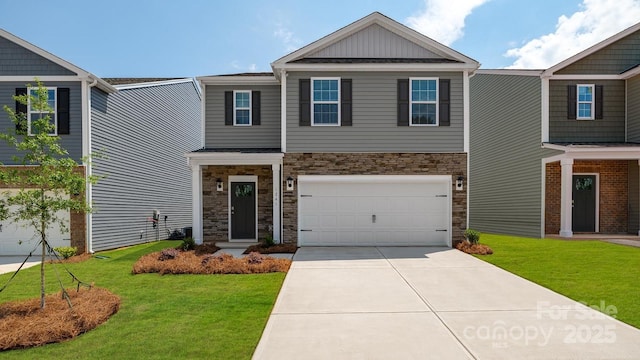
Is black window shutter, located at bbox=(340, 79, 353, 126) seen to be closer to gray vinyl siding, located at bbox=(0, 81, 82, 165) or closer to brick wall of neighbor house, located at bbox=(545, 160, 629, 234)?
gray vinyl siding, located at bbox=(0, 81, 82, 165)

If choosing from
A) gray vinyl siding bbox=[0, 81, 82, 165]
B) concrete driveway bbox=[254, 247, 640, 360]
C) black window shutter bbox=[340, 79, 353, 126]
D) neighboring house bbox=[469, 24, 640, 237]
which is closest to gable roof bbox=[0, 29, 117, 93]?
gray vinyl siding bbox=[0, 81, 82, 165]

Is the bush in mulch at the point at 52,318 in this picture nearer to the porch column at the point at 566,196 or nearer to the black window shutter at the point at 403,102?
the black window shutter at the point at 403,102

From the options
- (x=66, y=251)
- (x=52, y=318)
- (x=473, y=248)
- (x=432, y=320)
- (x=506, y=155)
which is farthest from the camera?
(x=506, y=155)

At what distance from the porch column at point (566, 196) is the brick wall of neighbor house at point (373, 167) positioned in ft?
14.2

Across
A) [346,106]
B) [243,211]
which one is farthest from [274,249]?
[346,106]

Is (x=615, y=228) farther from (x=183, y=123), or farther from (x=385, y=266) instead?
(x=183, y=123)

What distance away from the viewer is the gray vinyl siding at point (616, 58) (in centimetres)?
1480

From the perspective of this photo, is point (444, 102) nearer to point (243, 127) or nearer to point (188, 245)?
point (243, 127)

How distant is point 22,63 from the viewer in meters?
11.5

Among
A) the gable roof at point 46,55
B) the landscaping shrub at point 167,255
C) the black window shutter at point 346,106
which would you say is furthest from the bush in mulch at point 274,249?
the gable roof at point 46,55

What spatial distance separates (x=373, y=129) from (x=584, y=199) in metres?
9.87

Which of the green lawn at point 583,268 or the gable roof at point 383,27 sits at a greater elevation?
the gable roof at point 383,27

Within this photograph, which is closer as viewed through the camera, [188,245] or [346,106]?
[188,245]

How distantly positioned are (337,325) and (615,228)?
1515 cm
